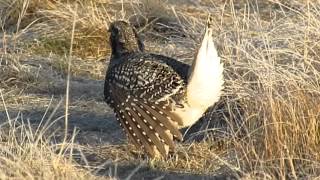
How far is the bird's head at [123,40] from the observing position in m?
6.11

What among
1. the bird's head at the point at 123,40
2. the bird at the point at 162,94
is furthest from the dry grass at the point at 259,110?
the bird's head at the point at 123,40

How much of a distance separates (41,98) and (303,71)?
2296 millimetres

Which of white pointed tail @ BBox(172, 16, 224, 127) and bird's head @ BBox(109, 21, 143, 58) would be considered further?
bird's head @ BBox(109, 21, 143, 58)

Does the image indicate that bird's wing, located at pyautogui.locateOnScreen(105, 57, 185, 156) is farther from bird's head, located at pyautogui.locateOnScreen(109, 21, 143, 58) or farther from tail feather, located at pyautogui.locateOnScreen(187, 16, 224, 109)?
bird's head, located at pyautogui.locateOnScreen(109, 21, 143, 58)

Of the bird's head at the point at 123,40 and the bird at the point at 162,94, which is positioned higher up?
the bird's head at the point at 123,40

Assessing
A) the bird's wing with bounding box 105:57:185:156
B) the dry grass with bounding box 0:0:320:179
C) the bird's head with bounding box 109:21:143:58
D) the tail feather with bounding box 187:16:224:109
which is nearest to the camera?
the dry grass with bounding box 0:0:320:179

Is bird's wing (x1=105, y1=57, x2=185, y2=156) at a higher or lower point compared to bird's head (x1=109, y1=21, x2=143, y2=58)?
lower

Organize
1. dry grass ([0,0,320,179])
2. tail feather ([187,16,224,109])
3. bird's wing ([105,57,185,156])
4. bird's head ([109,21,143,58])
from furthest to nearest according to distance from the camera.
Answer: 1. bird's head ([109,21,143,58])
2. bird's wing ([105,57,185,156])
3. tail feather ([187,16,224,109])
4. dry grass ([0,0,320,179])

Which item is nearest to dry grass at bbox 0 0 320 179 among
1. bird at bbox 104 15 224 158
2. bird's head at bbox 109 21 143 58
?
bird at bbox 104 15 224 158

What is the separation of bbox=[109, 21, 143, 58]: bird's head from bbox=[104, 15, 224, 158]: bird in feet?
1.24

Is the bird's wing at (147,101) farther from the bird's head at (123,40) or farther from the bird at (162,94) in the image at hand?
the bird's head at (123,40)

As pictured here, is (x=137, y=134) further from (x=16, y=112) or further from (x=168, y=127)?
Result: (x=16, y=112)

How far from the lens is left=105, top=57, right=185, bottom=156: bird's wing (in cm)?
541

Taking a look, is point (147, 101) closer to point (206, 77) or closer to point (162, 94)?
point (162, 94)
